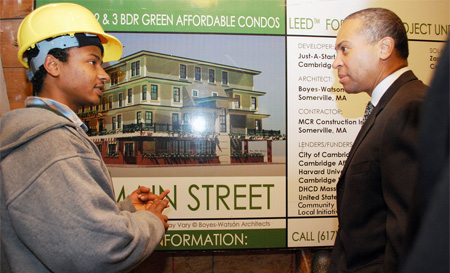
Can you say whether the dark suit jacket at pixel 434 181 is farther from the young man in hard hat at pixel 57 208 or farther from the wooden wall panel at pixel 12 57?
the wooden wall panel at pixel 12 57

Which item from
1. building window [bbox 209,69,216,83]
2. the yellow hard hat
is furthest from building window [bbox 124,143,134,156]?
the yellow hard hat

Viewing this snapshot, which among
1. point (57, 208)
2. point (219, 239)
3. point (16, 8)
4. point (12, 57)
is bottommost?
point (219, 239)

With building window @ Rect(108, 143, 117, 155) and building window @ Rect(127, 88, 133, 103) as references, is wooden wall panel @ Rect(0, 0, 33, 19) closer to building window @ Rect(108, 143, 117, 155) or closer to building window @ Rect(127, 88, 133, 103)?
building window @ Rect(127, 88, 133, 103)

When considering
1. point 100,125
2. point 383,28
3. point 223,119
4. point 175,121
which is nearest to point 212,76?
point 223,119

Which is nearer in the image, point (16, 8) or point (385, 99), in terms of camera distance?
point (385, 99)

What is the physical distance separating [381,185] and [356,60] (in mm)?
673

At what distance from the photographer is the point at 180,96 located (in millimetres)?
2367

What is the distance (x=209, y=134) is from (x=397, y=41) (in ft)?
4.39

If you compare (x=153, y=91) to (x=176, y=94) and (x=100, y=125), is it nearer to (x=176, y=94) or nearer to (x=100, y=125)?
(x=176, y=94)

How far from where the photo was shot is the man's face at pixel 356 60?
154 cm

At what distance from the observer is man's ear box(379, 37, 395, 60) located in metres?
1.50

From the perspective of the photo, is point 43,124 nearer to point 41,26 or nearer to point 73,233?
point 73,233

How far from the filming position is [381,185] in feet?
4.02

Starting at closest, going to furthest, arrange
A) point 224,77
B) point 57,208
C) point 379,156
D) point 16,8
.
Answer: point 57,208
point 379,156
point 16,8
point 224,77
